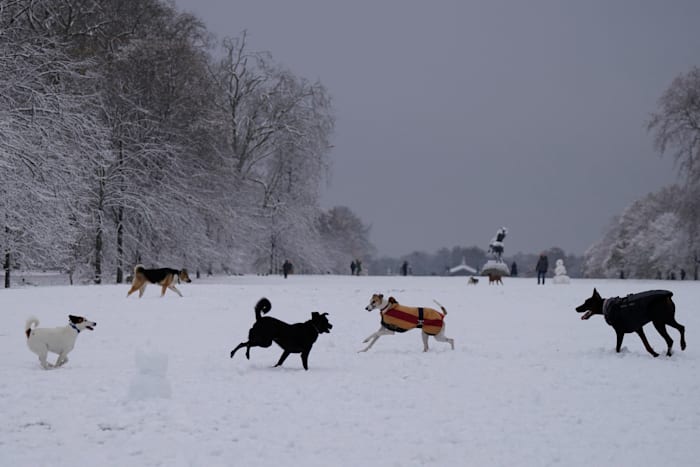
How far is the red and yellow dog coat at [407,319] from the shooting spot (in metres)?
12.8

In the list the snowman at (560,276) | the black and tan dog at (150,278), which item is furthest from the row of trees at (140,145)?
the snowman at (560,276)

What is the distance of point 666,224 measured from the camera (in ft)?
244

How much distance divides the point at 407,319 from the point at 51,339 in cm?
591

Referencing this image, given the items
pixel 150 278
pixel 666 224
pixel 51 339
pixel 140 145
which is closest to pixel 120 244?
pixel 140 145

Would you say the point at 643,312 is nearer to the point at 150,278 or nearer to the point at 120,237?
the point at 150,278

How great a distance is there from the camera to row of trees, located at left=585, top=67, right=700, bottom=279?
38.3m

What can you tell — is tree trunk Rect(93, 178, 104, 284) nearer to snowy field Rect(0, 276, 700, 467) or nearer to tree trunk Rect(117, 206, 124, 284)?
tree trunk Rect(117, 206, 124, 284)

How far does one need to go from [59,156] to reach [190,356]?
45.1 ft

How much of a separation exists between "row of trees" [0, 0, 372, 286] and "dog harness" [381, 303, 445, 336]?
12296 mm

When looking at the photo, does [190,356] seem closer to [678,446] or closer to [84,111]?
[678,446]

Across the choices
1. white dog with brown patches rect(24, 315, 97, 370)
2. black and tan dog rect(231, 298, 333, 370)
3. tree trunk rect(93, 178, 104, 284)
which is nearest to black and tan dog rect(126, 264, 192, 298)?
white dog with brown patches rect(24, 315, 97, 370)

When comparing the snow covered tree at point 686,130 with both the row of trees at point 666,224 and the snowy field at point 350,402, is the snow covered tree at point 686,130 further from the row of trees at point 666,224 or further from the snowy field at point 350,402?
the snowy field at point 350,402

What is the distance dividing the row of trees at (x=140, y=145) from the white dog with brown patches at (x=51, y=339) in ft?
34.3

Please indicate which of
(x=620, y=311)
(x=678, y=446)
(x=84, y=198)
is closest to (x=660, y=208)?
(x=84, y=198)
